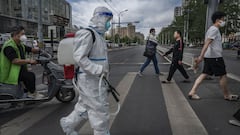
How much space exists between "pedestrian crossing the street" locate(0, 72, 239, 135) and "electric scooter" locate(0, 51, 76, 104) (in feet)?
0.85

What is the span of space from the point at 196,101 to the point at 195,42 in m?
98.1

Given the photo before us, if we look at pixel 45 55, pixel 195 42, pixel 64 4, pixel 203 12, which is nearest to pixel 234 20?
pixel 203 12

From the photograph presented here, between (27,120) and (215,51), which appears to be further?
(215,51)

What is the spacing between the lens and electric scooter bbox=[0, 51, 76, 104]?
4.58 metres

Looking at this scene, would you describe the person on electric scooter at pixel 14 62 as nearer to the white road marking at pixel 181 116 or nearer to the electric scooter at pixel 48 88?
the electric scooter at pixel 48 88

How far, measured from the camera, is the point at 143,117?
4414mm

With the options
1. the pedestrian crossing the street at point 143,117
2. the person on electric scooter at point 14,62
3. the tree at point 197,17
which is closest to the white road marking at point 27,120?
the pedestrian crossing the street at point 143,117

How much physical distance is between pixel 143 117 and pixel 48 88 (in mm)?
2129

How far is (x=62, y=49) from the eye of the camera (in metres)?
3.32

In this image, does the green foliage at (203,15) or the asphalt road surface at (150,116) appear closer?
the asphalt road surface at (150,116)

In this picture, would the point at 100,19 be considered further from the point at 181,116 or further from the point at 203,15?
Result: the point at 203,15

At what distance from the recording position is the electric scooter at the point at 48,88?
458 cm

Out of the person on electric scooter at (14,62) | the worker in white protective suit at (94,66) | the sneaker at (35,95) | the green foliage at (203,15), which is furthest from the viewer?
the green foliage at (203,15)

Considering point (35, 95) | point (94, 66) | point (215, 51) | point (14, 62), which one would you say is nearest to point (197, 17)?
point (215, 51)
